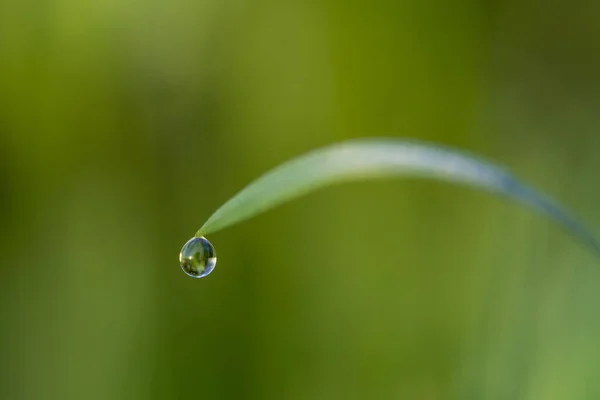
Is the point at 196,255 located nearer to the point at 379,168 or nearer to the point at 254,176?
the point at 379,168

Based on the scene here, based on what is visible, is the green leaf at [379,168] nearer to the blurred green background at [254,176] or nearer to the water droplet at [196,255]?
the water droplet at [196,255]

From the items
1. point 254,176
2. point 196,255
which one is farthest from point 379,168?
point 254,176

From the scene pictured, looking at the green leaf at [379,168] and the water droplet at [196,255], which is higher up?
the green leaf at [379,168]

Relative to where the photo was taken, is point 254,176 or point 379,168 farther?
point 254,176

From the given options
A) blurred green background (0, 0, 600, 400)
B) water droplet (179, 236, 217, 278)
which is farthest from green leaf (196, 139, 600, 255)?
blurred green background (0, 0, 600, 400)

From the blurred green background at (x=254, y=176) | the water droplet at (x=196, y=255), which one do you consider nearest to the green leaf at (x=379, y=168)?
the water droplet at (x=196, y=255)
